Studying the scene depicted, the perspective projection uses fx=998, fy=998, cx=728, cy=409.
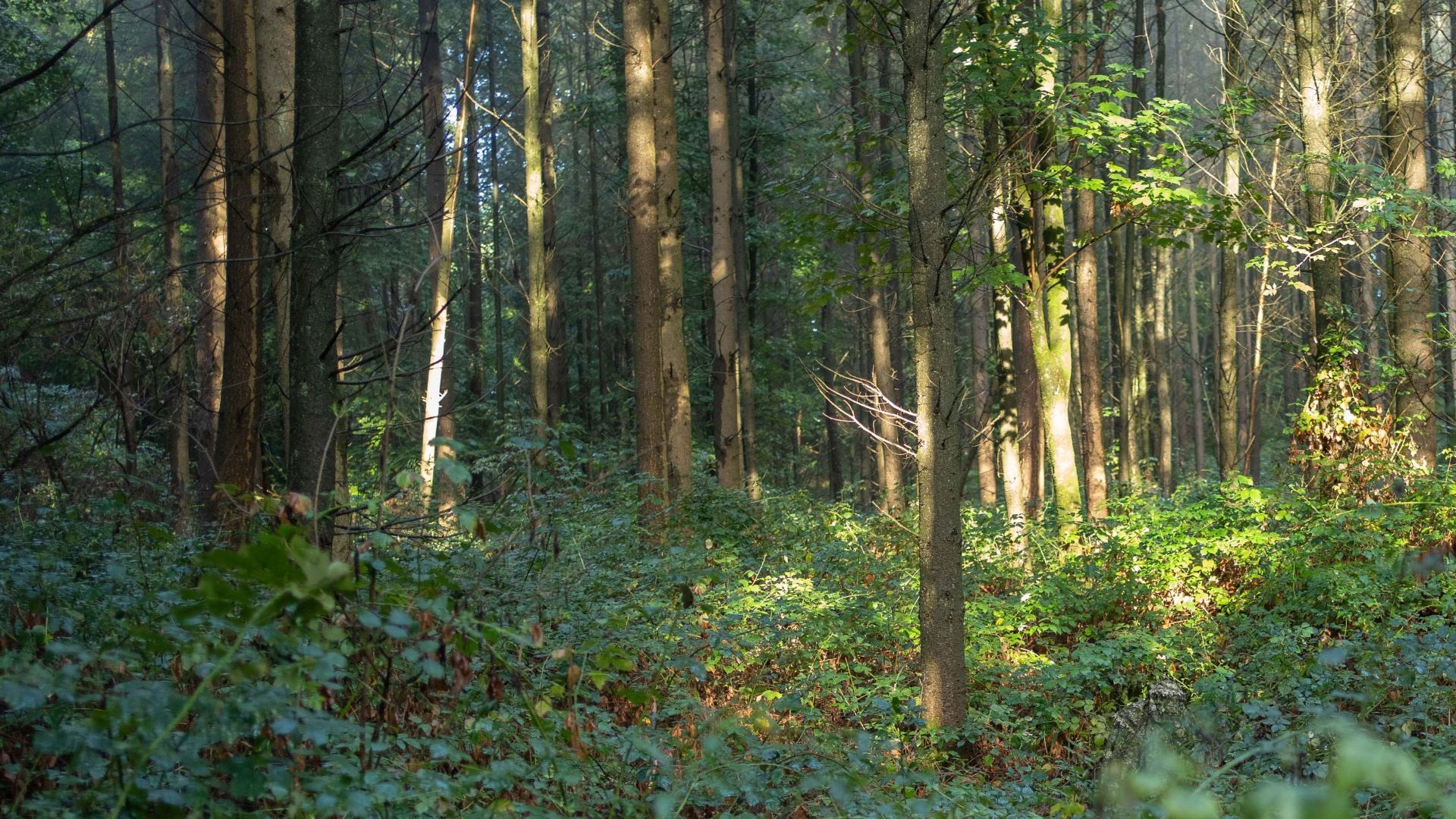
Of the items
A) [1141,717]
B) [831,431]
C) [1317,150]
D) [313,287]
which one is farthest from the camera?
[831,431]

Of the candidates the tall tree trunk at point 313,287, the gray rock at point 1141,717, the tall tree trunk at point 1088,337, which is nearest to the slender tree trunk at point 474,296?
the tall tree trunk at point 1088,337

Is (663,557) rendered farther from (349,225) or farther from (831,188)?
(831,188)

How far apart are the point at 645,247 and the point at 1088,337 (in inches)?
296

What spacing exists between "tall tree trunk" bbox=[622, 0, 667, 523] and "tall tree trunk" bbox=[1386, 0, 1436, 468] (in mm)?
8213

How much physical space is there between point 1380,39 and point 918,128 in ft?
38.1

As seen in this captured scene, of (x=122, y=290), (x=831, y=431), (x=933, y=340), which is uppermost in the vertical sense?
(x=122, y=290)

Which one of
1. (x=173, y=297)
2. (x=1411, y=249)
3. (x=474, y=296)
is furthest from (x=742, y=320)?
(x=1411, y=249)

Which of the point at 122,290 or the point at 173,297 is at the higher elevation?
the point at 173,297

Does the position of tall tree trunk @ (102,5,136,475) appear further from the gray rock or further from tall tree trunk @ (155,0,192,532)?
the gray rock

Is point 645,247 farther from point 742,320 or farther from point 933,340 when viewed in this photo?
point 742,320

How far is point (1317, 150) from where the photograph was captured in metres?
11.3

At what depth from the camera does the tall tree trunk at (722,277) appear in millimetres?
14367

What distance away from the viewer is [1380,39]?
46.4 ft

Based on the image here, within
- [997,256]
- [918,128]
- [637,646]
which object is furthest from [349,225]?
[997,256]
